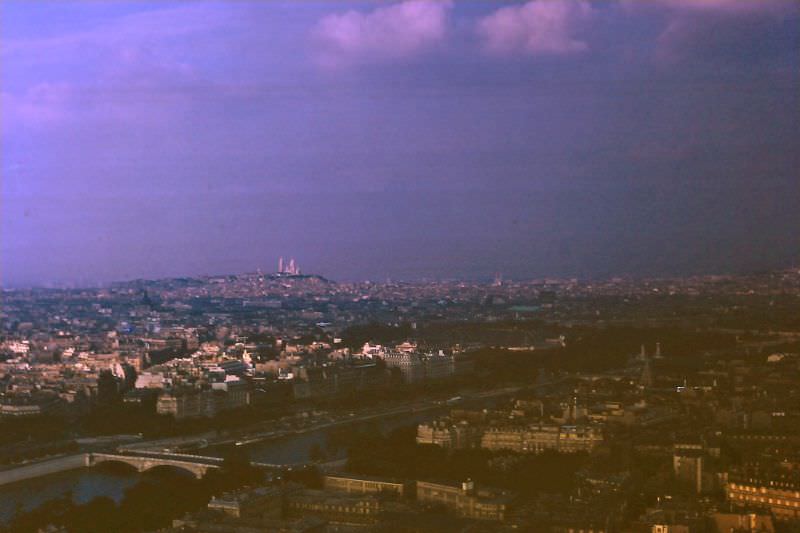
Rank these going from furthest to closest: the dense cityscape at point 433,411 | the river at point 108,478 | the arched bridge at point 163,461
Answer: the arched bridge at point 163,461
the river at point 108,478
the dense cityscape at point 433,411

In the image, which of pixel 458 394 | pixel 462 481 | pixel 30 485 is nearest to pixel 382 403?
pixel 458 394

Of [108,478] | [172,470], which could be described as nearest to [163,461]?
[172,470]

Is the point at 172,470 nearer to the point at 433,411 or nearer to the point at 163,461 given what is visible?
the point at 163,461

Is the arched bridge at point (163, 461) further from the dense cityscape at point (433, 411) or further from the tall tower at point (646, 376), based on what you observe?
the tall tower at point (646, 376)

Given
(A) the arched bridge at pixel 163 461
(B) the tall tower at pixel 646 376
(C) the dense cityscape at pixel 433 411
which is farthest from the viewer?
(B) the tall tower at pixel 646 376

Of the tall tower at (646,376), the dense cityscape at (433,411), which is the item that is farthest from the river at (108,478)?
the tall tower at (646,376)

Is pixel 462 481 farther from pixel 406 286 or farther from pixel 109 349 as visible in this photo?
pixel 406 286

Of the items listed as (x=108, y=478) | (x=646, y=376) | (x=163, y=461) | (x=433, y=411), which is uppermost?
(x=646, y=376)
